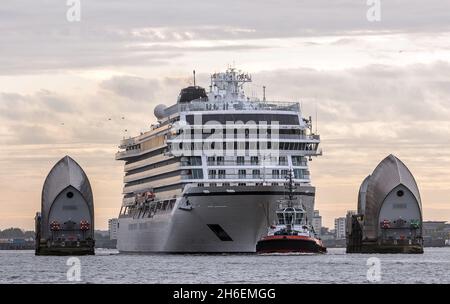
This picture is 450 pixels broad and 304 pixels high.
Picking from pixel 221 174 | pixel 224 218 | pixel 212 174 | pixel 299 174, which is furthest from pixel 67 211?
pixel 299 174

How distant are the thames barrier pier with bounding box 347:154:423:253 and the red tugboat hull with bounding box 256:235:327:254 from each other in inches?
703

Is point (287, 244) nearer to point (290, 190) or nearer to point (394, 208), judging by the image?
point (290, 190)

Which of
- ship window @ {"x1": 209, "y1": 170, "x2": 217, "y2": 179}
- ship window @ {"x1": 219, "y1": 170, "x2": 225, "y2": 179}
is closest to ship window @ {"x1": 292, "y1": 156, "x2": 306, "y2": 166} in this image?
ship window @ {"x1": 219, "y1": 170, "x2": 225, "y2": 179}

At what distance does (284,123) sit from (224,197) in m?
9.27

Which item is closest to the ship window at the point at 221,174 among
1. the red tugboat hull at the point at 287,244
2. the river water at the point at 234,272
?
the red tugboat hull at the point at 287,244

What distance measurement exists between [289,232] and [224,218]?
5.77 meters

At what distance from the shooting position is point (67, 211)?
137 meters

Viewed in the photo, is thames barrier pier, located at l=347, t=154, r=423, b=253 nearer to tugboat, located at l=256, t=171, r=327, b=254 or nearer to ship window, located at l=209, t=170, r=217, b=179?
tugboat, located at l=256, t=171, r=327, b=254

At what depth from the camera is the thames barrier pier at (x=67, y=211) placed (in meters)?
135

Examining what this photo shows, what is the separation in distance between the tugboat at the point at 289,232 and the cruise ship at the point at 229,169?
1.16 m

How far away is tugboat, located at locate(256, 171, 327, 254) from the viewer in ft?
379

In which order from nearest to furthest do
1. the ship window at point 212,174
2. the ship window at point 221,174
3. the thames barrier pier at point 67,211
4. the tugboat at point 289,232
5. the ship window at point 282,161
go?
1. the tugboat at point 289,232
2. the ship window at point 221,174
3. the ship window at point 212,174
4. the ship window at point 282,161
5. the thames barrier pier at point 67,211

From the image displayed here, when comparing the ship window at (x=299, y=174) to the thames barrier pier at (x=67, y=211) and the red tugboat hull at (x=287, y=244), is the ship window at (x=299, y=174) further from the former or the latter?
the thames barrier pier at (x=67, y=211)
